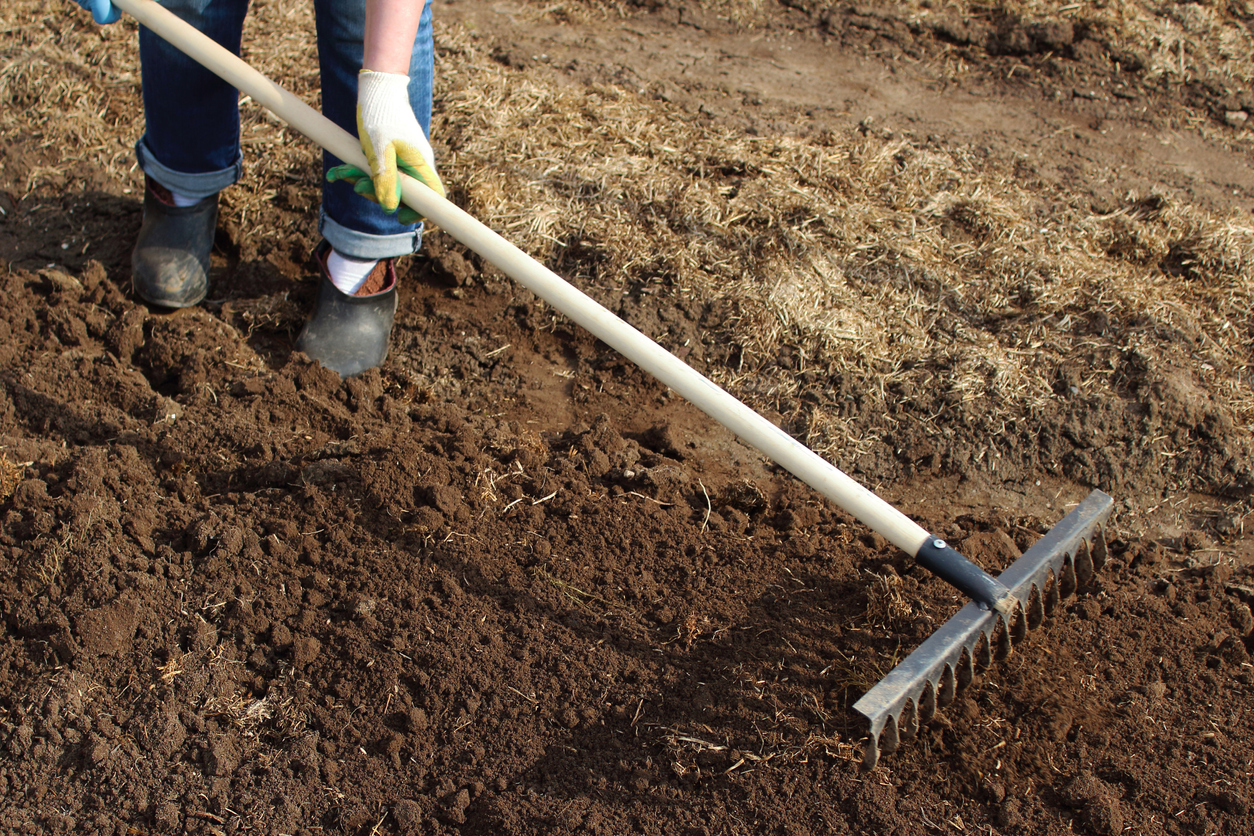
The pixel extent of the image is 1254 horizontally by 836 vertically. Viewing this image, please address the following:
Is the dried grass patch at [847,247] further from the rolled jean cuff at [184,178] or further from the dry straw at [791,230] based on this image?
the rolled jean cuff at [184,178]

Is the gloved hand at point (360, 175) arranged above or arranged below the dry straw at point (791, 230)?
above

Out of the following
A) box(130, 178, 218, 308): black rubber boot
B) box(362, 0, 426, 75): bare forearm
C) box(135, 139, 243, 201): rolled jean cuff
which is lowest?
box(130, 178, 218, 308): black rubber boot

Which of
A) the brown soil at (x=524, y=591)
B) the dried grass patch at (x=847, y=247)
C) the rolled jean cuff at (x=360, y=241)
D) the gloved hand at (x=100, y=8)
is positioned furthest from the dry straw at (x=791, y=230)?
the gloved hand at (x=100, y=8)

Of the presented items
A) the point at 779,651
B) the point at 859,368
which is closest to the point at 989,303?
the point at 859,368

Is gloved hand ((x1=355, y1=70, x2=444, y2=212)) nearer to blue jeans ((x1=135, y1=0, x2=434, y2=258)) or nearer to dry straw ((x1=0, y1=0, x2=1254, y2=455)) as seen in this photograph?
blue jeans ((x1=135, y1=0, x2=434, y2=258))

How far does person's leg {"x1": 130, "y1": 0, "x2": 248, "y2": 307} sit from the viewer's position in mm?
2988

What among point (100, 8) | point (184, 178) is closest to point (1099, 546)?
point (184, 178)

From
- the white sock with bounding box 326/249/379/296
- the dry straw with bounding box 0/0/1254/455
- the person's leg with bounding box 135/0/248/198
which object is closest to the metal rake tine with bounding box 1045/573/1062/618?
the dry straw with bounding box 0/0/1254/455

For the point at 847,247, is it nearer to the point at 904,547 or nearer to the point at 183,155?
the point at 904,547

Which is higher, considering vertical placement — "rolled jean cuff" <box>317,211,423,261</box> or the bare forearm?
the bare forearm

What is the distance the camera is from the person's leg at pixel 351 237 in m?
2.78

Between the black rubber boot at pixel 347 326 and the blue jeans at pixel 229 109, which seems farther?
the black rubber boot at pixel 347 326

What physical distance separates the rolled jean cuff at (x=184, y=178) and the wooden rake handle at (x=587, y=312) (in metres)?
0.62

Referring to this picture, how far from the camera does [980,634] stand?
2.16m
